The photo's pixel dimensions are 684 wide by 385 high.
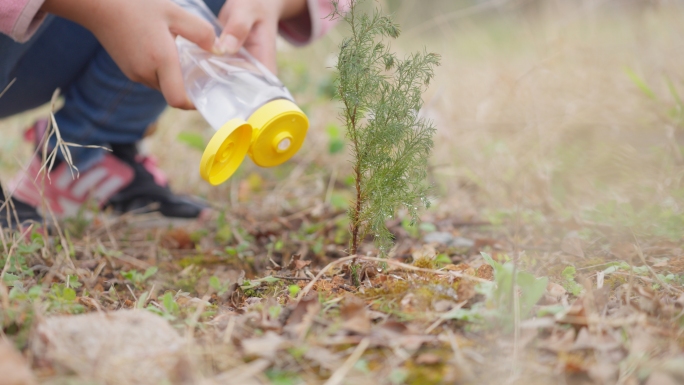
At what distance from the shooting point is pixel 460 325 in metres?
1.13

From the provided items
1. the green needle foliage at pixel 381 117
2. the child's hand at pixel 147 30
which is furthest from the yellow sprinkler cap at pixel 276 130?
the child's hand at pixel 147 30

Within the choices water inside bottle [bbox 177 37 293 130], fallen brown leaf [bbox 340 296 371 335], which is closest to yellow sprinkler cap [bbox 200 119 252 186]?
water inside bottle [bbox 177 37 293 130]

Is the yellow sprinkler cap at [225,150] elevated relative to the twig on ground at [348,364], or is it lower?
elevated

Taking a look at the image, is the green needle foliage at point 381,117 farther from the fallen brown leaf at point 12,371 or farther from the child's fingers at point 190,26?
the fallen brown leaf at point 12,371

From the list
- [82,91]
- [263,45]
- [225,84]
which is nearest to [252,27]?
[263,45]

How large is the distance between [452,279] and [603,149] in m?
1.86

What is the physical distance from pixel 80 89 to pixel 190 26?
1.00 metres

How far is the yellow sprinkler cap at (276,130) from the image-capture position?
1.42 metres

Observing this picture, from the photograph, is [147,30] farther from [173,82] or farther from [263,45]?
[263,45]

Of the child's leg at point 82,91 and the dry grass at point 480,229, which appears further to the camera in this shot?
the child's leg at point 82,91

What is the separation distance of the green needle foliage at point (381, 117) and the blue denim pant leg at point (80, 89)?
3.64ft

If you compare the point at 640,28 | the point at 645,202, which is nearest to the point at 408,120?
the point at 645,202

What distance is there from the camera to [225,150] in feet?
4.65

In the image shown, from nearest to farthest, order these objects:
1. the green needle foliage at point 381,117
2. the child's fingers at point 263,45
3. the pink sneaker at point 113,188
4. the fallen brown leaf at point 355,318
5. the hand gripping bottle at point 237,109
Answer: the fallen brown leaf at point 355,318 → the green needle foliage at point 381,117 → the hand gripping bottle at point 237,109 → the child's fingers at point 263,45 → the pink sneaker at point 113,188
